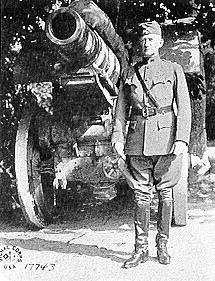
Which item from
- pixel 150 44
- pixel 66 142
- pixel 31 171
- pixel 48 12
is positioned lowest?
pixel 31 171

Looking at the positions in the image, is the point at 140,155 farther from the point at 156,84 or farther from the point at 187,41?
the point at 187,41

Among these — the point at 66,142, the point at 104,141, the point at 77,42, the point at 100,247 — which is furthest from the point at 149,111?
the point at 66,142

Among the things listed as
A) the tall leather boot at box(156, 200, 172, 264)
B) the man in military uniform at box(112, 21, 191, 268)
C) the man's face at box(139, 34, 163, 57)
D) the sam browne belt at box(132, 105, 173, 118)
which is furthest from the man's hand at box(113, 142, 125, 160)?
the man's face at box(139, 34, 163, 57)

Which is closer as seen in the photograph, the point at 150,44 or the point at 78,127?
the point at 150,44

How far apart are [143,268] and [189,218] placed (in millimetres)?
1291

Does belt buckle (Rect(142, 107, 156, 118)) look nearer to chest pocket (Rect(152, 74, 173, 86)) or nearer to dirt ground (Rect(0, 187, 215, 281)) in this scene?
chest pocket (Rect(152, 74, 173, 86))

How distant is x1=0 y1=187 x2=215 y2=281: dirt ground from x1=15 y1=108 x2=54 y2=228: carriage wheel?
130 mm

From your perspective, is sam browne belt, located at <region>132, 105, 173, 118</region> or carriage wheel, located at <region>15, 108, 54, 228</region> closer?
sam browne belt, located at <region>132, 105, 173, 118</region>

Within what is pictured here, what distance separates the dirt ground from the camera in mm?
3141

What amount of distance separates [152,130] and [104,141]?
43.1 inches

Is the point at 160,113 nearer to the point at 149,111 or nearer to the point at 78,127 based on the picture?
the point at 149,111

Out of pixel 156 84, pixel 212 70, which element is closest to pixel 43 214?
pixel 156 84

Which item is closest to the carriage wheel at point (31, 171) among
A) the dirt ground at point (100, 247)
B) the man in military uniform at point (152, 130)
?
the dirt ground at point (100, 247)

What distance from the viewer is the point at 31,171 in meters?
4.48
